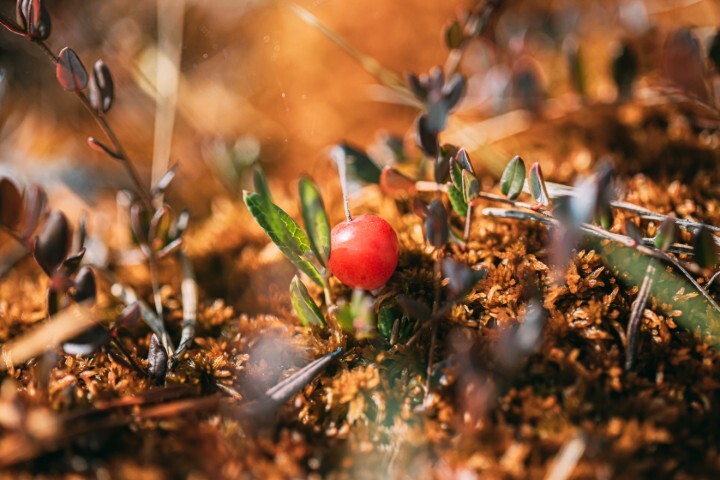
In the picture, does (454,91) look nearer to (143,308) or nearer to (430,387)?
(430,387)

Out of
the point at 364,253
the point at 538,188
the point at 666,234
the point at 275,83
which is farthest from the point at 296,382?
the point at 275,83

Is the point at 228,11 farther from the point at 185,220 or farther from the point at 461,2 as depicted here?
the point at 185,220

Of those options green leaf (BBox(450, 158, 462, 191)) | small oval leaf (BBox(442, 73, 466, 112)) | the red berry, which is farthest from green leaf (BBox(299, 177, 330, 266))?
small oval leaf (BBox(442, 73, 466, 112))

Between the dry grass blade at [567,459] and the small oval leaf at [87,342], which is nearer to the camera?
the dry grass blade at [567,459]

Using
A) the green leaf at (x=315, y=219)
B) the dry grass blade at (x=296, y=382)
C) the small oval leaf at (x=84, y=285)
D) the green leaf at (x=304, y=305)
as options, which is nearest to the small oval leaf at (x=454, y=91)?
the green leaf at (x=315, y=219)

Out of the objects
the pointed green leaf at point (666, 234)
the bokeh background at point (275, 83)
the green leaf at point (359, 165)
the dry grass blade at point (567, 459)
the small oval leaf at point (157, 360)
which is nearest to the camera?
the dry grass blade at point (567, 459)

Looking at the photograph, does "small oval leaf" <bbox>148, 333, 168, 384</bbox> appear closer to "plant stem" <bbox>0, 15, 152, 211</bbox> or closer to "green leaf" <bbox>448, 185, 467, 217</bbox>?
"plant stem" <bbox>0, 15, 152, 211</bbox>

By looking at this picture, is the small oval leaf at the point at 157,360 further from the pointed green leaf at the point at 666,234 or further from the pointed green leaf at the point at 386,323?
the pointed green leaf at the point at 666,234
